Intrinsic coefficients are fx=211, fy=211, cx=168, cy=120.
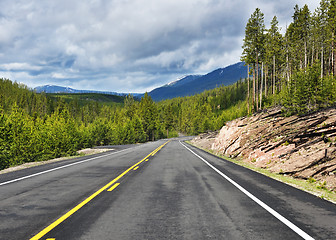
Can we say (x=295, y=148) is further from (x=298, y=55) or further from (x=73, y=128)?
(x=298, y=55)

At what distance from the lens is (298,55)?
172 ft

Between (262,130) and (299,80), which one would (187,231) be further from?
(299,80)

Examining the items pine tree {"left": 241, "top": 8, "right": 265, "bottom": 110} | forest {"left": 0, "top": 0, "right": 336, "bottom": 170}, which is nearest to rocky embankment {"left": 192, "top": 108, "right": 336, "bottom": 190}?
forest {"left": 0, "top": 0, "right": 336, "bottom": 170}

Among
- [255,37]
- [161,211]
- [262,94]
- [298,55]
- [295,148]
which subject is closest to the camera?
[161,211]

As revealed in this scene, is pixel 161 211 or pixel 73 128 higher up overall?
pixel 73 128

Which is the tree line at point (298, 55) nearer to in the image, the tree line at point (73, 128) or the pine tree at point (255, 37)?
the pine tree at point (255, 37)

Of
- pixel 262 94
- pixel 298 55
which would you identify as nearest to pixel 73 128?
pixel 262 94

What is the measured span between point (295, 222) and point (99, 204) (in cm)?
443

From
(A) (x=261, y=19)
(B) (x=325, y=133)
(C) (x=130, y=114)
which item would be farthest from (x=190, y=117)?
(B) (x=325, y=133)

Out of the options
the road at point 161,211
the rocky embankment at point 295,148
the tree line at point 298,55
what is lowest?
the road at point 161,211

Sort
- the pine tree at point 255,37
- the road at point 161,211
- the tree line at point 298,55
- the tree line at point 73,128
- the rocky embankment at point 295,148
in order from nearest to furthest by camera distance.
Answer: the road at point 161,211 < the rocky embankment at point 295,148 < the tree line at point 298,55 < the tree line at point 73,128 < the pine tree at point 255,37

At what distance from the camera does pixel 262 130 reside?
1895 centimetres

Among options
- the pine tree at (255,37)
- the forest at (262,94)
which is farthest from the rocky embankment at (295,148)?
the pine tree at (255,37)

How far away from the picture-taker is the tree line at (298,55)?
20328 mm
